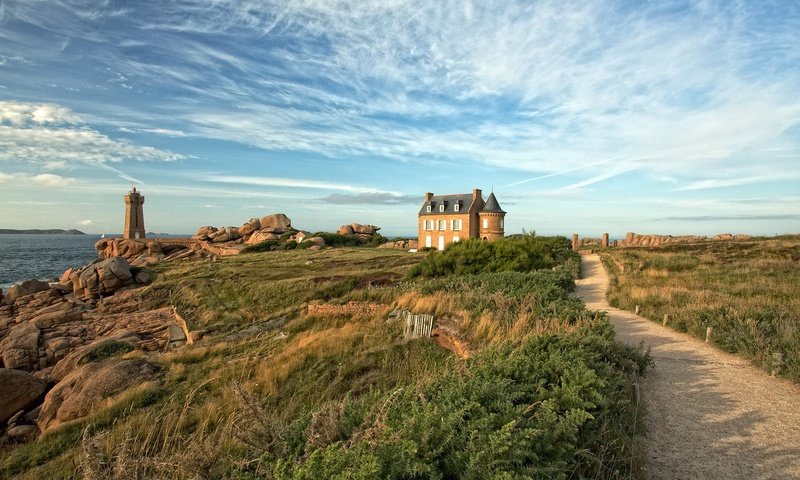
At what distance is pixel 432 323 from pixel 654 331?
624 centimetres

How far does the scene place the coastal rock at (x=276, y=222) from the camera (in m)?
55.2

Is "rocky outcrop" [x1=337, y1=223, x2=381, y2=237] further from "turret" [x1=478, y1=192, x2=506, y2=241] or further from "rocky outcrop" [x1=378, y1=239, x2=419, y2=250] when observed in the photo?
"turret" [x1=478, y1=192, x2=506, y2=241]

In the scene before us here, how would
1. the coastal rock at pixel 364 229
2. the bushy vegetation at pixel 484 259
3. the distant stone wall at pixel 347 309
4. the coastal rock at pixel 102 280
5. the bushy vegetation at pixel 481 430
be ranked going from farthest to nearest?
the coastal rock at pixel 364 229
the coastal rock at pixel 102 280
the bushy vegetation at pixel 484 259
the distant stone wall at pixel 347 309
the bushy vegetation at pixel 481 430

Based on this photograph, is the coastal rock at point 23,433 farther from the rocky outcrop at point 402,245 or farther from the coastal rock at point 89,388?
the rocky outcrop at point 402,245

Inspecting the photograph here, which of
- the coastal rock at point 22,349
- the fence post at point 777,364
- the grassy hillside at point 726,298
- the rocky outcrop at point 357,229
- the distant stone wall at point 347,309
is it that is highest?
the rocky outcrop at point 357,229

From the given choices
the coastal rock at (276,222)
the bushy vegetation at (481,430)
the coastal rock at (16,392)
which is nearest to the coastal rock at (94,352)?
the coastal rock at (16,392)

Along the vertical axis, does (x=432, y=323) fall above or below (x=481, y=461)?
below

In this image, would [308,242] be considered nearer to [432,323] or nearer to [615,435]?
[432,323]

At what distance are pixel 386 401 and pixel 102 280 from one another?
3231 cm

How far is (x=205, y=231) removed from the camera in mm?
58531

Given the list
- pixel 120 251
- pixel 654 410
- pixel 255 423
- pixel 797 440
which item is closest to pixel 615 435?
pixel 654 410

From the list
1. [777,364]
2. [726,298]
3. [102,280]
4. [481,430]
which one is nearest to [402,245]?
[102,280]

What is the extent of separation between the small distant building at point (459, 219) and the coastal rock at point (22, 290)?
33.4 m

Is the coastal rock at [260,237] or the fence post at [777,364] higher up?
the coastal rock at [260,237]
